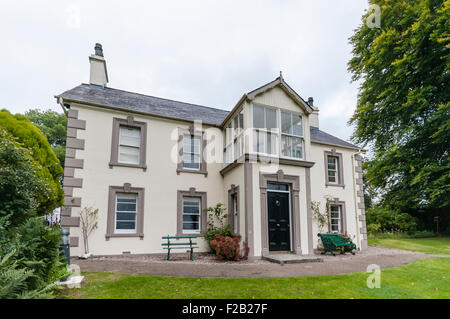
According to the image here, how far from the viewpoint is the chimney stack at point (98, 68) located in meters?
12.6

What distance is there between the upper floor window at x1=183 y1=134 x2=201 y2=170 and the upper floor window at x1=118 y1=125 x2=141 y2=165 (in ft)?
6.96

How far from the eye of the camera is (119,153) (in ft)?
35.8

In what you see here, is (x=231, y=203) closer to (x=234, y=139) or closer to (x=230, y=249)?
(x=230, y=249)

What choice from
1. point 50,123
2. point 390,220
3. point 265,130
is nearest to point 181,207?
point 265,130

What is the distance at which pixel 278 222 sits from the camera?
10.5 meters

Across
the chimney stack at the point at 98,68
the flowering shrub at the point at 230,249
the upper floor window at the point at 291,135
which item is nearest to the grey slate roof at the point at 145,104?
the chimney stack at the point at 98,68

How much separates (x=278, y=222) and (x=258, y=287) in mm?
5251

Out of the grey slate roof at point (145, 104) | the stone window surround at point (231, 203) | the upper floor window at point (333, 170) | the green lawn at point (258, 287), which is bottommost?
the green lawn at point (258, 287)

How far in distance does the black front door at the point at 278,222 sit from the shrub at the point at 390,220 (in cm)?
1205

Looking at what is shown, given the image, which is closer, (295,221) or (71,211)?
(71,211)

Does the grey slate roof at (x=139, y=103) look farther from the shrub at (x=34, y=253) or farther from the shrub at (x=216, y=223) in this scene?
the shrub at (x=34, y=253)
